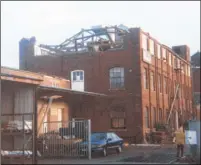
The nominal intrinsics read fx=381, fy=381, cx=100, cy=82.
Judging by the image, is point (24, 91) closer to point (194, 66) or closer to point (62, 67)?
point (62, 67)

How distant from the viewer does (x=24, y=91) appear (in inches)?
898

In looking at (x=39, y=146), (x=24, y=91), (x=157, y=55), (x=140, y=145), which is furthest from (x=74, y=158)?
(x=157, y=55)

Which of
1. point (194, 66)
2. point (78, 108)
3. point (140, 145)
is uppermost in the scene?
point (194, 66)

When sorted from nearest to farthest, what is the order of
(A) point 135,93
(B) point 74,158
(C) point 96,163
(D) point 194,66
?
(C) point 96,163 → (B) point 74,158 → (A) point 135,93 → (D) point 194,66

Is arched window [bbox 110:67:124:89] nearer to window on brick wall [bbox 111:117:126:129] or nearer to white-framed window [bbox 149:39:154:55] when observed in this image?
window on brick wall [bbox 111:117:126:129]

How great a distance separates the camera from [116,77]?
36.6 meters

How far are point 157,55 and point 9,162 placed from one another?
89.5ft

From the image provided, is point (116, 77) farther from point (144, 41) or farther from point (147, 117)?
point (147, 117)

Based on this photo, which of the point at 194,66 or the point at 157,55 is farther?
the point at 194,66

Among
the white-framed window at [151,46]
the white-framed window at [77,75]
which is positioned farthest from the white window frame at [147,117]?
the white-framed window at [77,75]

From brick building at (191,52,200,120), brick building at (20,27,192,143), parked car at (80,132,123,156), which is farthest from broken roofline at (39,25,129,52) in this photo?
brick building at (191,52,200,120)

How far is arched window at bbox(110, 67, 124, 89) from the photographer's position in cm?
3631

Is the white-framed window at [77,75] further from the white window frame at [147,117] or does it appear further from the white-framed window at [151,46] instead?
the white-framed window at [151,46]

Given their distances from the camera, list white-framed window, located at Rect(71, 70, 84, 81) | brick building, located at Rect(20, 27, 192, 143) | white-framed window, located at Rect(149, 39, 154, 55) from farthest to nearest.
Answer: white-framed window, located at Rect(149, 39, 154, 55) < white-framed window, located at Rect(71, 70, 84, 81) < brick building, located at Rect(20, 27, 192, 143)
